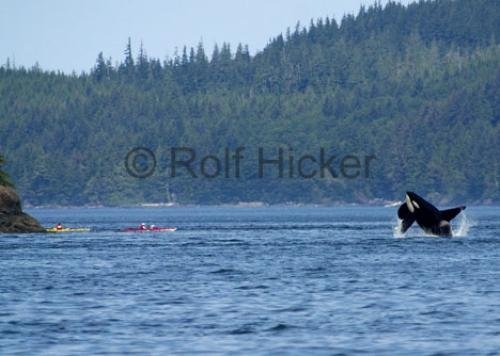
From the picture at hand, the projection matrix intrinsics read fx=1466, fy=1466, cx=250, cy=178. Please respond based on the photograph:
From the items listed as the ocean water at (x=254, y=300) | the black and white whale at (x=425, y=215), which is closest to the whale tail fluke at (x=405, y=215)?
the black and white whale at (x=425, y=215)

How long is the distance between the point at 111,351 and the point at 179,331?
5014 millimetres

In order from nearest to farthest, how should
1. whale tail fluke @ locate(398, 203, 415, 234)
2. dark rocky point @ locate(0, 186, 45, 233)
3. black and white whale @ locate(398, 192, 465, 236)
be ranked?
black and white whale @ locate(398, 192, 465, 236) < whale tail fluke @ locate(398, 203, 415, 234) < dark rocky point @ locate(0, 186, 45, 233)

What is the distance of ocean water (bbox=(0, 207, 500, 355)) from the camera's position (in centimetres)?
4962

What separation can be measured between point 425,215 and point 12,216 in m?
40.0

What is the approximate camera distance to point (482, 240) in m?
117

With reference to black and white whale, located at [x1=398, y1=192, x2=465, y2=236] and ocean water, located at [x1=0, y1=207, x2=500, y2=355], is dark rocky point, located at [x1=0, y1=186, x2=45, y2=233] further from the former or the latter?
black and white whale, located at [x1=398, y1=192, x2=465, y2=236]

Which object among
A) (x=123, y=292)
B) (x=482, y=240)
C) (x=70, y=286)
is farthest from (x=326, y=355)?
(x=482, y=240)

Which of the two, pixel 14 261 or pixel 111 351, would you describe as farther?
pixel 14 261

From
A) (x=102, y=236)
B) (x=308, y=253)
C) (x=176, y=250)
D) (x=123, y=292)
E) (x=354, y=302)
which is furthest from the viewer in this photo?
(x=102, y=236)

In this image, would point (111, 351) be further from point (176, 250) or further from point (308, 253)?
point (176, 250)

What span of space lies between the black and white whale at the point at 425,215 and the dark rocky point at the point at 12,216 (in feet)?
111

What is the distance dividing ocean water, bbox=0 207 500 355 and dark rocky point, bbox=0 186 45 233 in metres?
18.2

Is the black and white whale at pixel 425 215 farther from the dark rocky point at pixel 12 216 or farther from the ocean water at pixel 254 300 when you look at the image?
the dark rocky point at pixel 12 216

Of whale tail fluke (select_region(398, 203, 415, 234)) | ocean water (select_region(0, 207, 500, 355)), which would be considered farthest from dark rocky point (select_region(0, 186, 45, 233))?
whale tail fluke (select_region(398, 203, 415, 234))
